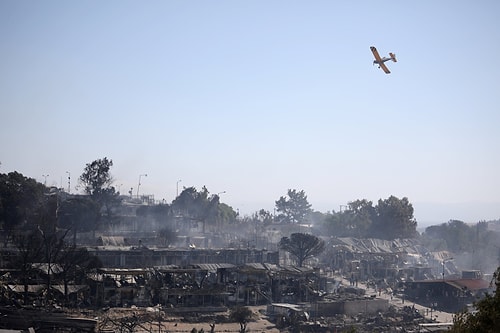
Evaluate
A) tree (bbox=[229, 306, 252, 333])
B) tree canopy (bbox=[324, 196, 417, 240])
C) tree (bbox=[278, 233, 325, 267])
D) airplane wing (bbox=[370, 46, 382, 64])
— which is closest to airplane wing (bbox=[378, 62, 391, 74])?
airplane wing (bbox=[370, 46, 382, 64])

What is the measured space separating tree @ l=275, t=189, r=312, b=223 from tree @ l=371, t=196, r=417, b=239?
2097 centimetres

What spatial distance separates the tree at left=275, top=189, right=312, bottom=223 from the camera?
107062 millimetres

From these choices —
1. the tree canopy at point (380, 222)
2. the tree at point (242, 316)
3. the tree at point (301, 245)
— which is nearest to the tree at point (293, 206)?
the tree canopy at point (380, 222)

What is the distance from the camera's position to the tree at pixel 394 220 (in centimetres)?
8556

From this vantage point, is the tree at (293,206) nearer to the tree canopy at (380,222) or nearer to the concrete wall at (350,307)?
the tree canopy at (380,222)

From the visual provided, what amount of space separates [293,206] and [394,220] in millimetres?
24819

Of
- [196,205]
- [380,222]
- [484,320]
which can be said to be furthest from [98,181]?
[484,320]

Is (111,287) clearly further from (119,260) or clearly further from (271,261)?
(271,261)

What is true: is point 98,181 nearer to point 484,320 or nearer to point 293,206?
point 293,206

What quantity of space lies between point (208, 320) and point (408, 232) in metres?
56.1

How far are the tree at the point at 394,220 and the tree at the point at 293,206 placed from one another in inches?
826

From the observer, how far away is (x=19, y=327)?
28.7 meters

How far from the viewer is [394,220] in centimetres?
8556

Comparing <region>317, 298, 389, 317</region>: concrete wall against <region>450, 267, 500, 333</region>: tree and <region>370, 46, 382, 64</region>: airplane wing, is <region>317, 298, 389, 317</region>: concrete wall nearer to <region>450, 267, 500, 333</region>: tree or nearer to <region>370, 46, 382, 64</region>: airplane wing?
<region>370, 46, 382, 64</region>: airplane wing
